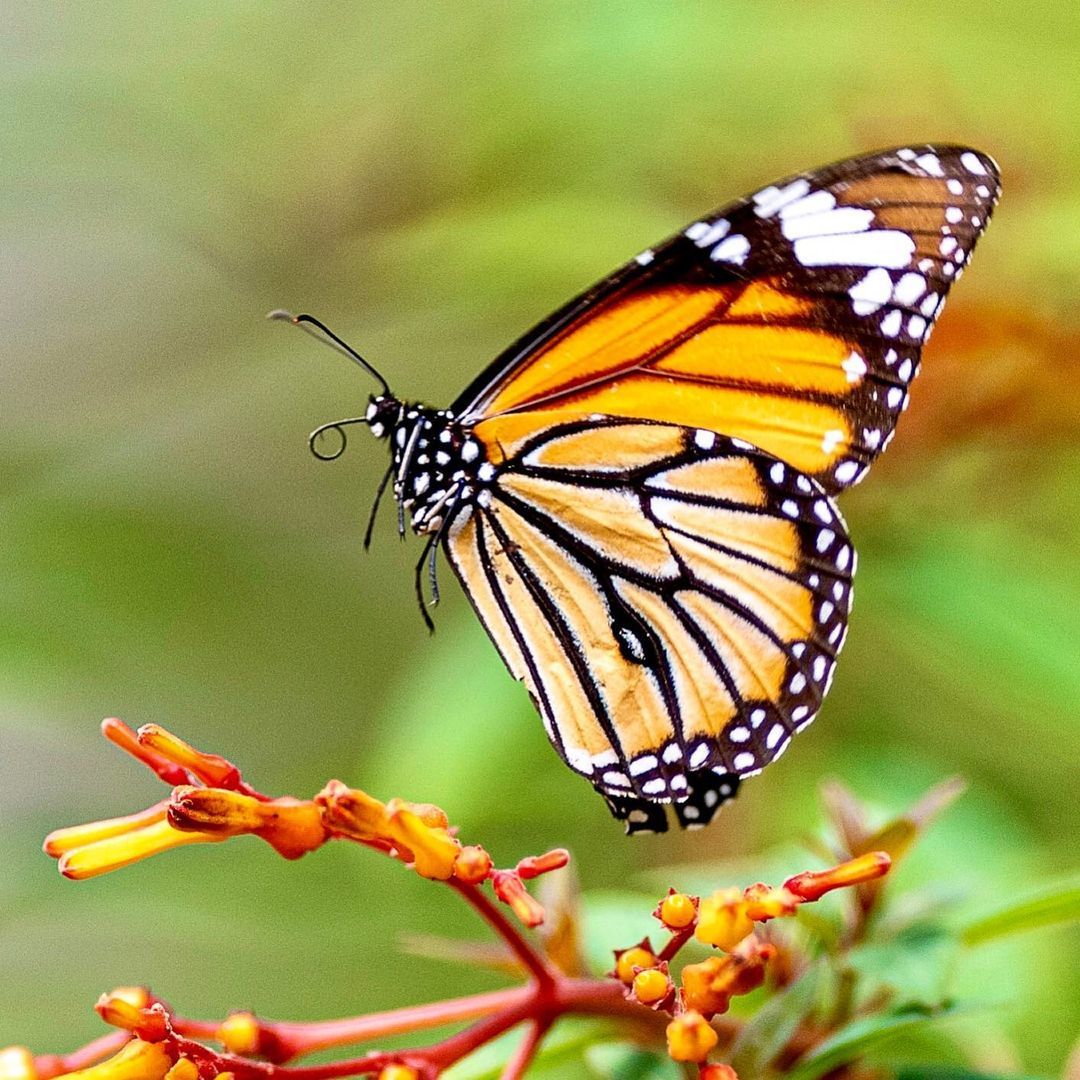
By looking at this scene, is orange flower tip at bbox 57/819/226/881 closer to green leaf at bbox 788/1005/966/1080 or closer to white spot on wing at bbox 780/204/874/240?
green leaf at bbox 788/1005/966/1080

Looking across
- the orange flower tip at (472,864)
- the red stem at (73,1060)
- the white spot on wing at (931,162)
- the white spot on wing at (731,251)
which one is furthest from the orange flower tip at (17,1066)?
the white spot on wing at (931,162)

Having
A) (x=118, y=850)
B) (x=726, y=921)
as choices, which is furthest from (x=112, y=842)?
(x=726, y=921)

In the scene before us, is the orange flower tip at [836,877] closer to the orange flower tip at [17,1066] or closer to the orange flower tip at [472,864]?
the orange flower tip at [472,864]

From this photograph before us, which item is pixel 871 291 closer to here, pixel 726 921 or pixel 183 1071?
pixel 726 921

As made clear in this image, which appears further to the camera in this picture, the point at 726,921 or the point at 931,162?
the point at 931,162

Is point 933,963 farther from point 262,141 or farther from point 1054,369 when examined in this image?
point 262,141
